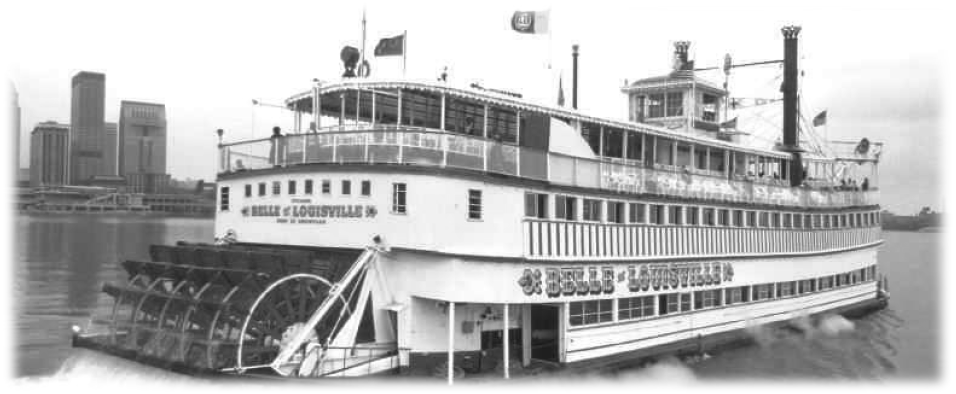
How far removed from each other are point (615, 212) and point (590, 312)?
2.40m

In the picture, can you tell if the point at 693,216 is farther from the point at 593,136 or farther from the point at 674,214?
the point at 593,136

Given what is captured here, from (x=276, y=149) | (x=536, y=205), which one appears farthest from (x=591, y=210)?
(x=276, y=149)

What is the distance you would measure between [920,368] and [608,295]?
37.0ft

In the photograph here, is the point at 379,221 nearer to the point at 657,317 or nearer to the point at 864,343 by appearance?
the point at 657,317

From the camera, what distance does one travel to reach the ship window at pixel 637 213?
17375mm

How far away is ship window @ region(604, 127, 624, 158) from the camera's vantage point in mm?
19000

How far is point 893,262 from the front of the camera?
2493 inches

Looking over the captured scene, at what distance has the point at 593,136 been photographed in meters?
18.7

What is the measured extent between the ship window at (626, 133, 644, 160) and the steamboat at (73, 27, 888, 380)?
46 mm

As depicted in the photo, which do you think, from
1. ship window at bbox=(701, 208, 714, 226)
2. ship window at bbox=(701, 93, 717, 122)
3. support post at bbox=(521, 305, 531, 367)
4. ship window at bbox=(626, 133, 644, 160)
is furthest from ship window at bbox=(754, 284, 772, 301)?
support post at bbox=(521, 305, 531, 367)

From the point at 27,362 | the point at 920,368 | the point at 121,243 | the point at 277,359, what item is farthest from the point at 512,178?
the point at 121,243

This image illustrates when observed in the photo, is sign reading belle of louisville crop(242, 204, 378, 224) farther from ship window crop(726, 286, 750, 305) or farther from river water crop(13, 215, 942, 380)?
ship window crop(726, 286, 750, 305)

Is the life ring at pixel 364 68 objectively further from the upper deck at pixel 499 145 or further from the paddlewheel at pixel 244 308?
the paddlewheel at pixel 244 308

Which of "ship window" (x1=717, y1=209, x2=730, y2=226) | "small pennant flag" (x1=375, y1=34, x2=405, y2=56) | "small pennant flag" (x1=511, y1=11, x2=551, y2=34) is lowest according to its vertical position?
"ship window" (x1=717, y1=209, x2=730, y2=226)
